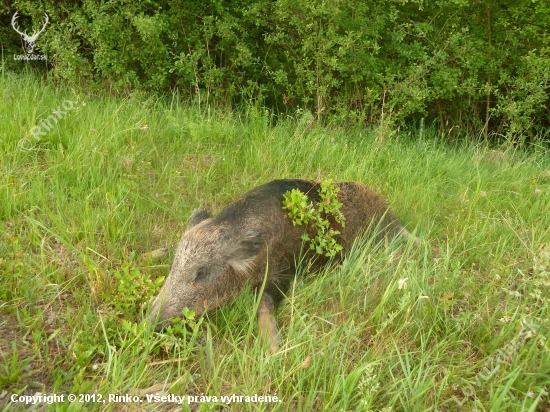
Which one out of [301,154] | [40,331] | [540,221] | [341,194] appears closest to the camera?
[40,331]

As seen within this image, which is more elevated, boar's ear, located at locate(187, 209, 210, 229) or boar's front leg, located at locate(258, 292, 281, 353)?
boar's ear, located at locate(187, 209, 210, 229)

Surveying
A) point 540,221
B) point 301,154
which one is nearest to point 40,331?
point 301,154

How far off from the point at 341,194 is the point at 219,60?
502cm

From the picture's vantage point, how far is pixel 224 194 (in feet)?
15.1

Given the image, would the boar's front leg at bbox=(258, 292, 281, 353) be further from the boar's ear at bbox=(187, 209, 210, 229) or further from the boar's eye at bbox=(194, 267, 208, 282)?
the boar's ear at bbox=(187, 209, 210, 229)

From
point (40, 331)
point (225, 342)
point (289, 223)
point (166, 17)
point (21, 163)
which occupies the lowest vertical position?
point (225, 342)

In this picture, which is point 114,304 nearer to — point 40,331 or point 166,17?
point 40,331

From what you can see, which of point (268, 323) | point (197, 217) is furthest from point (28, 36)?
point (268, 323)

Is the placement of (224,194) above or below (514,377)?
above

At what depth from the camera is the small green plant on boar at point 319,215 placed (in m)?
3.57

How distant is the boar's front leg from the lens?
110 inches

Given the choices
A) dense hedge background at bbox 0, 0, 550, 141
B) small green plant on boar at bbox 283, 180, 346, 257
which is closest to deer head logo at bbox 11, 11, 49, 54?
dense hedge background at bbox 0, 0, 550, 141

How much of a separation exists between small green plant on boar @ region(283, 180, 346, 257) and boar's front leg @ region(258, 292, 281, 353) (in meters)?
0.60

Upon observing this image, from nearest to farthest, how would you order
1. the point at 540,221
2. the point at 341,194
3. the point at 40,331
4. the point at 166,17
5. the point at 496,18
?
the point at 40,331, the point at 341,194, the point at 540,221, the point at 166,17, the point at 496,18
